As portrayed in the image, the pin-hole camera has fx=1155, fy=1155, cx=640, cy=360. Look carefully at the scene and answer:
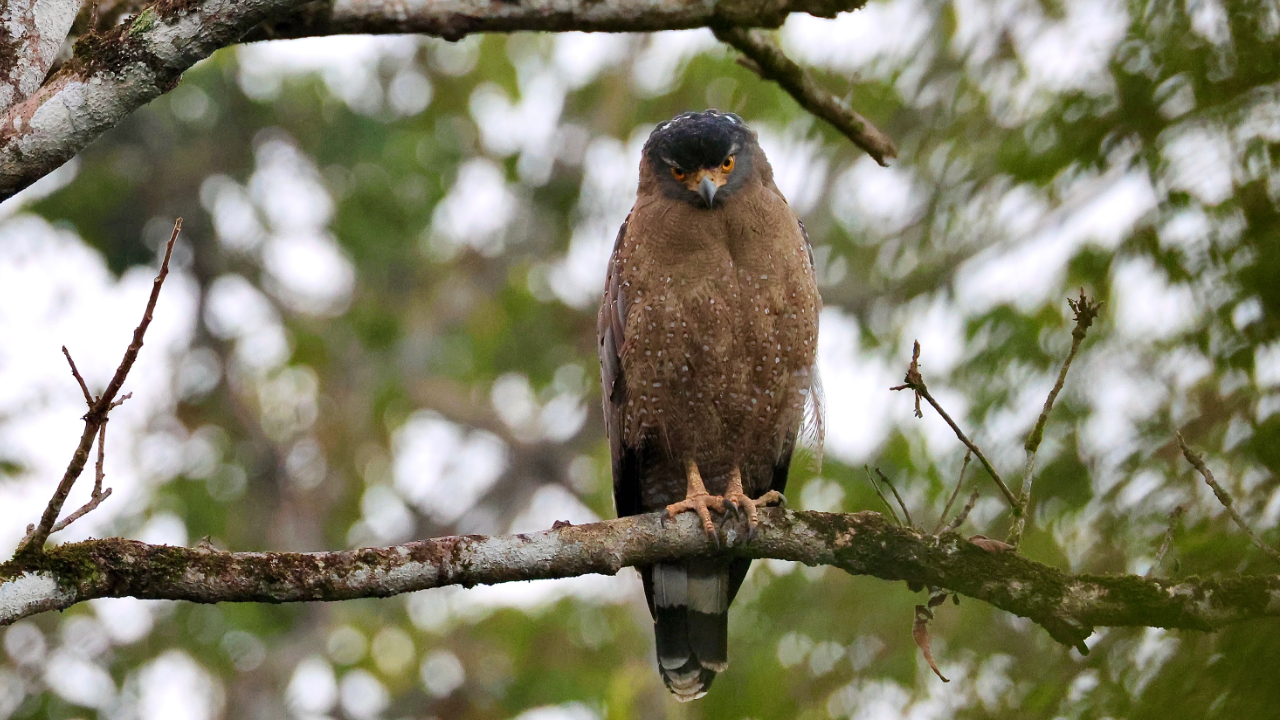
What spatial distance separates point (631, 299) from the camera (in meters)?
5.29

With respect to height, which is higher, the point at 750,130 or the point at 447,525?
the point at 447,525

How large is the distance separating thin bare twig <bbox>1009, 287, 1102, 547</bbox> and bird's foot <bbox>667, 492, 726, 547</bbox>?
1200mm

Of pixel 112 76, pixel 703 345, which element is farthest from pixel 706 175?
pixel 112 76

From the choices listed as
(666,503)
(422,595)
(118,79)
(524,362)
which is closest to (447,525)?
(422,595)

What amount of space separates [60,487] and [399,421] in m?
9.97

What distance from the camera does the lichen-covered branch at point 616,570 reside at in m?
3.30

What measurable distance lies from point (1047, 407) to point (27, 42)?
325cm

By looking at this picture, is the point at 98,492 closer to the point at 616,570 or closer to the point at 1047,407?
the point at 616,570

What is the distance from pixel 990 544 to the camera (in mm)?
4012

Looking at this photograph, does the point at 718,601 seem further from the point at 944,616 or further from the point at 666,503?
the point at 944,616

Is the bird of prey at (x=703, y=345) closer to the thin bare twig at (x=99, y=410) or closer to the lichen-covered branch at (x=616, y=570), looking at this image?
the lichen-covered branch at (x=616, y=570)

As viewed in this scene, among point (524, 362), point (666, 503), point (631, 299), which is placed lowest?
point (666, 503)

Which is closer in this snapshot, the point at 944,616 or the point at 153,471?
the point at 944,616

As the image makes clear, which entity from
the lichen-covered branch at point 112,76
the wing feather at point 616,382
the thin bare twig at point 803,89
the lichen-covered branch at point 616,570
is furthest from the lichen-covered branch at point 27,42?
the wing feather at point 616,382
